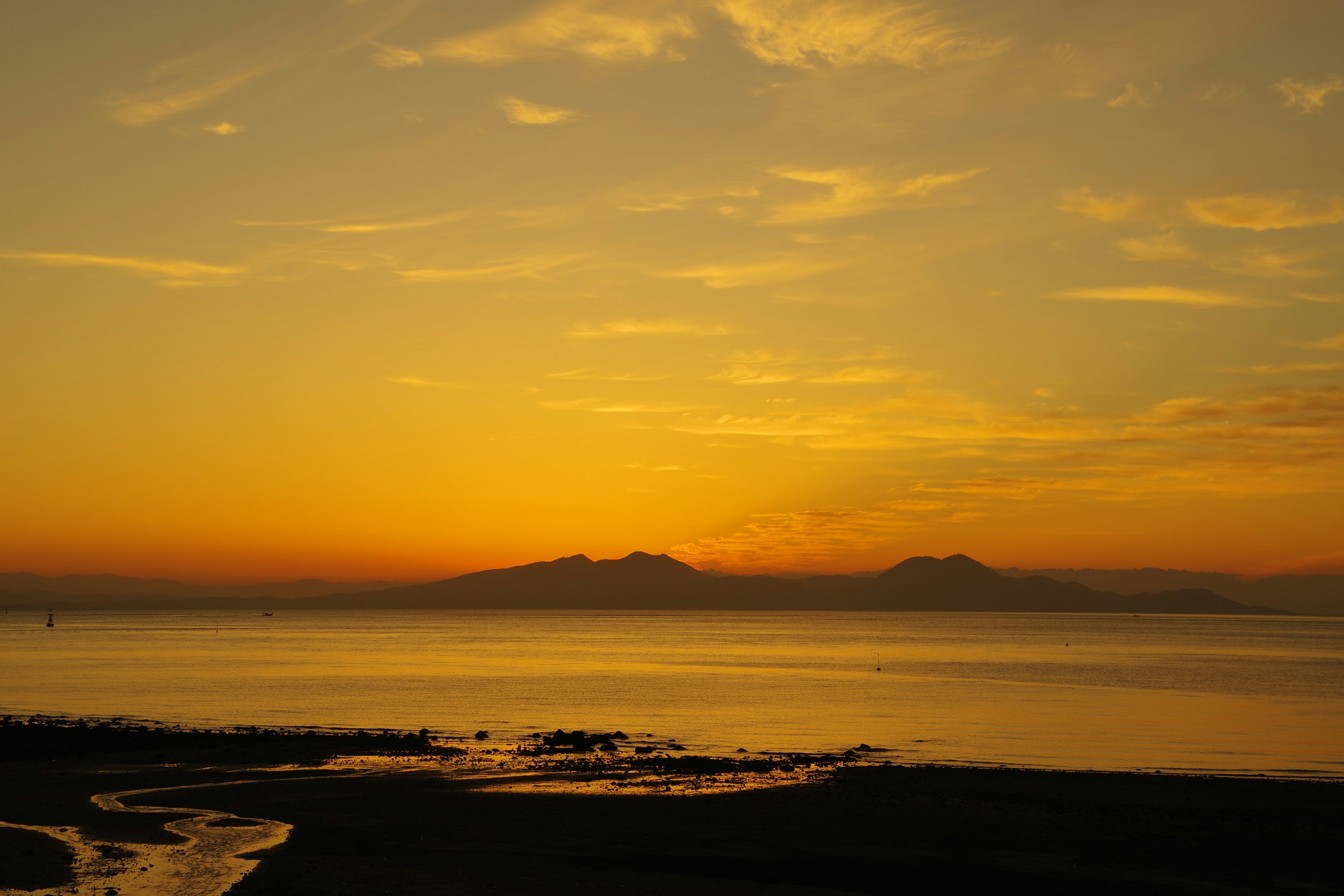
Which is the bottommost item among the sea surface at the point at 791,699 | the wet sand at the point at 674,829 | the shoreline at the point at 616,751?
the sea surface at the point at 791,699

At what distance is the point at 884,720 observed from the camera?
64.4 m

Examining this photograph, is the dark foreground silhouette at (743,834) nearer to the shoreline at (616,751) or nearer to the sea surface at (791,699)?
the shoreline at (616,751)

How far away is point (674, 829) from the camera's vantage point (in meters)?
27.3

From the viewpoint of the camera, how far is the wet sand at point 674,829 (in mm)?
21875

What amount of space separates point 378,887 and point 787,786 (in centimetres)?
1773

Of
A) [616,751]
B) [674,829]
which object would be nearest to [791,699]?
[616,751]

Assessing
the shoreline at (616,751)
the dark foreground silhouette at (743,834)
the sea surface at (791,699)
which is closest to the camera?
the dark foreground silhouette at (743,834)

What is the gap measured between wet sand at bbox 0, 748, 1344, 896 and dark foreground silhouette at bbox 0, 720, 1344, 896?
0.09m

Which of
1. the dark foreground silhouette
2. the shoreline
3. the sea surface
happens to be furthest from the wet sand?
the sea surface

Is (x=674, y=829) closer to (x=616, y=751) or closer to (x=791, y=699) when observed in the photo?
(x=616, y=751)

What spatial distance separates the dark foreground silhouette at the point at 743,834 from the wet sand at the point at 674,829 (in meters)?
0.09

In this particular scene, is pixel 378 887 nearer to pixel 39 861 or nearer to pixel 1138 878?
pixel 39 861

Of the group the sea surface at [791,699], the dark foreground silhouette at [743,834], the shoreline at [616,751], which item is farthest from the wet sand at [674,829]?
the sea surface at [791,699]

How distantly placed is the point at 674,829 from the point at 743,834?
1.90m
